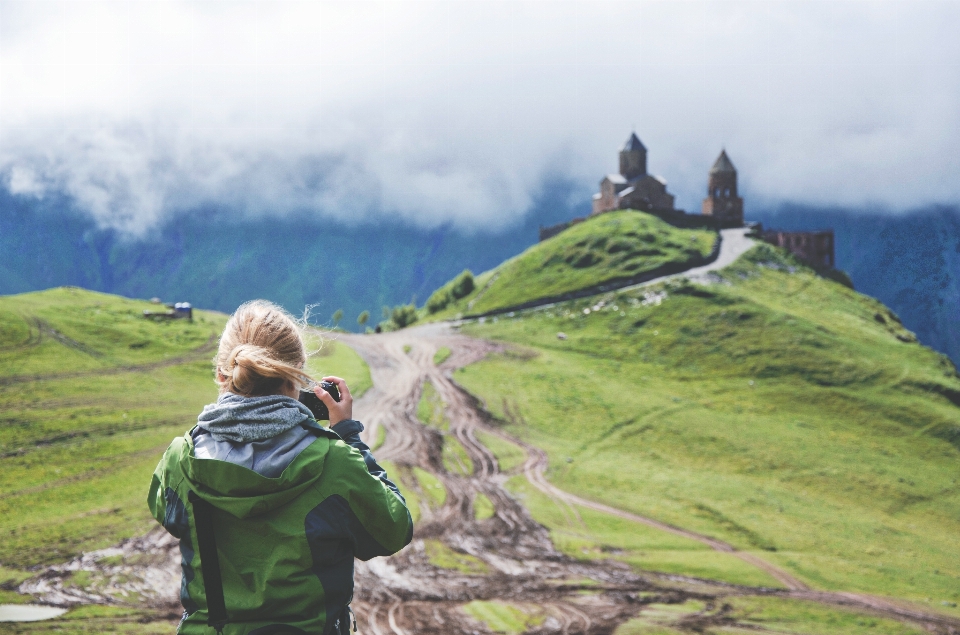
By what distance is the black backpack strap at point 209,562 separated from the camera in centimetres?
498

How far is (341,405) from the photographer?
18.4 feet

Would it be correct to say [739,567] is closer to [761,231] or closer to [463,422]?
[463,422]

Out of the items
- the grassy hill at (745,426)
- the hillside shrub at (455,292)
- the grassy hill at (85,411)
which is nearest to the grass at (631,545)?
the grassy hill at (745,426)

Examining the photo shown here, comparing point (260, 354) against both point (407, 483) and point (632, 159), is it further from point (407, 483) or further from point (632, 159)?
point (632, 159)

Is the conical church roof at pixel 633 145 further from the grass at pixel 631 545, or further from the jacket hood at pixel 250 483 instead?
the jacket hood at pixel 250 483

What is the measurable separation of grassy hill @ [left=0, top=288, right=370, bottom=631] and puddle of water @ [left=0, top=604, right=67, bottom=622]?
2.25 feet

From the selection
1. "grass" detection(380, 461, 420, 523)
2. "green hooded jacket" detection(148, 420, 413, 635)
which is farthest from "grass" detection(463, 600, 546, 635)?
"green hooded jacket" detection(148, 420, 413, 635)

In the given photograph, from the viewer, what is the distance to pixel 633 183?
11225 centimetres

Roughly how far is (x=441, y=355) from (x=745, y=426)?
24676mm

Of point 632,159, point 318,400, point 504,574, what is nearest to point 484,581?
point 504,574

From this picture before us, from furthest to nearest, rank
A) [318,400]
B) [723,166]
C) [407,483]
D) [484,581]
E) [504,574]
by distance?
[723,166]
[407,483]
[504,574]
[484,581]
[318,400]

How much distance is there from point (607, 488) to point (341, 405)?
3975 cm

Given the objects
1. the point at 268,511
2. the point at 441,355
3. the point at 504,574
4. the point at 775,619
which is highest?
the point at 268,511

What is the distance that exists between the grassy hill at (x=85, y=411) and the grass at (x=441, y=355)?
6.53m
